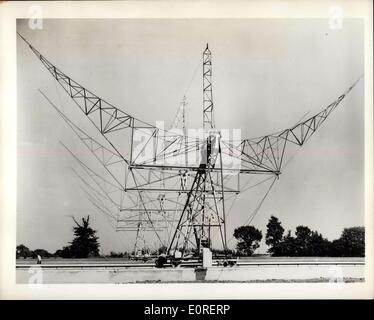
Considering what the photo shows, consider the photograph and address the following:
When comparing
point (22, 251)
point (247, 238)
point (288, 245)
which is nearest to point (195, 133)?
point (247, 238)

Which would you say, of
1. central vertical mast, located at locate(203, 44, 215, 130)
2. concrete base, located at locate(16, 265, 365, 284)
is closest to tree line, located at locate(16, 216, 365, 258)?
concrete base, located at locate(16, 265, 365, 284)

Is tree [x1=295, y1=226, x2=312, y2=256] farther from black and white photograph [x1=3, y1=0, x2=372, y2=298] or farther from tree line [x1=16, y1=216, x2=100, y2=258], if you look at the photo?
tree line [x1=16, y1=216, x2=100, y2=258]

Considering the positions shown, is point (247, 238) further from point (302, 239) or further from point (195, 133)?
point (195, 133)

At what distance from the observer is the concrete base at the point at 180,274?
29.8 feet

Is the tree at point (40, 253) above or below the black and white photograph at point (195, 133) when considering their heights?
below

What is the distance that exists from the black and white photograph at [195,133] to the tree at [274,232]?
0.8 inches

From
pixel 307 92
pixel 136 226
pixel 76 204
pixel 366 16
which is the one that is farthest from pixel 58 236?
pixel 366 16

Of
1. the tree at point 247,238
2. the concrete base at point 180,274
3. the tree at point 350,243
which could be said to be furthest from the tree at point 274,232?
the tree at point 350,243

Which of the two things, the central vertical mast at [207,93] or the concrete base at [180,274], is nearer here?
the concrete base at [180,274]

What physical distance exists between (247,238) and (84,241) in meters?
2.51

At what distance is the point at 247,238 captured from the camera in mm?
9742

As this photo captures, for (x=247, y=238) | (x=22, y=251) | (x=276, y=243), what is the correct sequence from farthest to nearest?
(x=247, y=238)
(x=276, y=243)
(x=22, y=251)

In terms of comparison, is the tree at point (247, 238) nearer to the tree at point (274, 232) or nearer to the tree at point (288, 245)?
the tree at point (274, 232)

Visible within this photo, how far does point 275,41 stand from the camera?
9289 mm
